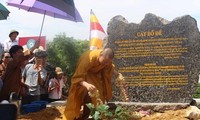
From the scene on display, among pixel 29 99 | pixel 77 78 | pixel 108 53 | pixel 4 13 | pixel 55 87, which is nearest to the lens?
pixel 108 53

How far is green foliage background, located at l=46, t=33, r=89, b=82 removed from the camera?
17.1m

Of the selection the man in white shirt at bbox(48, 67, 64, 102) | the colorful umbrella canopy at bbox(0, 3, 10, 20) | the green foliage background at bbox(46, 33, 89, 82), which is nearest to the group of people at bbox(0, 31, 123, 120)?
the man in white shirt at bbox(48, 67, 64, 102)

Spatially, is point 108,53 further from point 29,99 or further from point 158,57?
point 29,99

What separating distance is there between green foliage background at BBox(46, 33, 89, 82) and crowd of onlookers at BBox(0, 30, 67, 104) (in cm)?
947

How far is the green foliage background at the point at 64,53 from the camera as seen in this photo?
17125mm

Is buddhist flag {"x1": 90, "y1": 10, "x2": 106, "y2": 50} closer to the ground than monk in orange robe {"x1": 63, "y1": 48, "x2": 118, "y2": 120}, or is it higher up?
higher up

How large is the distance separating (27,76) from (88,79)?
1361 millimetres

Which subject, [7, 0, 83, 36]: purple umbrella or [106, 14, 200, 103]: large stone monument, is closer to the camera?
[7, 0, 83, 36]: purple umbrella

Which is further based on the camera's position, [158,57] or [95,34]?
[95,34]

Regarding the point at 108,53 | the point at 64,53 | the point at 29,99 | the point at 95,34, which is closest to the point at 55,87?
the point at 29,99

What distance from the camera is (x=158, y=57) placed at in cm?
664

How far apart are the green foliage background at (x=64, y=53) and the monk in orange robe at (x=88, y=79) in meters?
11.0

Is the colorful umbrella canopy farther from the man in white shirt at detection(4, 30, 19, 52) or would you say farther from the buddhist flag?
the buddhist flag

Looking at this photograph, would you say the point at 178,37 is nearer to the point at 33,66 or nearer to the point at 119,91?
the point at 119,91
